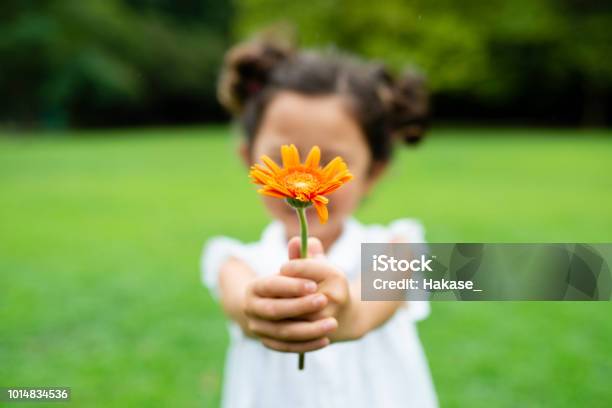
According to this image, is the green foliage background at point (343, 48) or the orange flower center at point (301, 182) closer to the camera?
the orange flower center at point (301, 182)

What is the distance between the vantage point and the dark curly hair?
148 centimetres

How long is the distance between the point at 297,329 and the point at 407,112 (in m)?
1.05

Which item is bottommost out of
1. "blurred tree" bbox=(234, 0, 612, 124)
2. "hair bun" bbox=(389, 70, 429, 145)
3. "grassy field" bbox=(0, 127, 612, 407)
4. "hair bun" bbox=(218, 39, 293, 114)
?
"grassy field" bbox=(0, 127, 612, 407)

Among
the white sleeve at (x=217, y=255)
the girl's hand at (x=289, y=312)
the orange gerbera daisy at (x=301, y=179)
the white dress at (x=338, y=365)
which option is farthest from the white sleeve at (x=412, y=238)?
the orange gerbera daisy at (x=301, y=179)

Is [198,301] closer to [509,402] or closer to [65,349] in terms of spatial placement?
[65,349]

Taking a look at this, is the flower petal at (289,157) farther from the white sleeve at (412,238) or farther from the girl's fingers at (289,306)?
the white sleeve at (412,238)

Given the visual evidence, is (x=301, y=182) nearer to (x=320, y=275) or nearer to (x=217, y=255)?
(x=320, y=275)

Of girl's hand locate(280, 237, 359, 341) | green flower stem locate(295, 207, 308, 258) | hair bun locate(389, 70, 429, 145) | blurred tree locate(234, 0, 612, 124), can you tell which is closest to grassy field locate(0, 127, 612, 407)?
hair bun locate(389, 70, 429, 145)

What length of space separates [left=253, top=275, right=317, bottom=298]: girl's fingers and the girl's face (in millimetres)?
414

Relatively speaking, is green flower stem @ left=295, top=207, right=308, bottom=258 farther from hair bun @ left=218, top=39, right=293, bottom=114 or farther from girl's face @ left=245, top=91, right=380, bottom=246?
hair bun @ left=218, top=39, right=293, bottom=114

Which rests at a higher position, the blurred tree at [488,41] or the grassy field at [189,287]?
the blurred tree at [488,41]

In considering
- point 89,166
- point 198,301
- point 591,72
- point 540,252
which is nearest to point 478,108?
point 591,72

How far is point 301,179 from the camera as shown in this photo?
0.63 m

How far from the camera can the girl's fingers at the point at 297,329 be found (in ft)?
2.62
